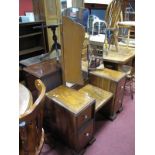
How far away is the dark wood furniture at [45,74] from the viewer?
175cm

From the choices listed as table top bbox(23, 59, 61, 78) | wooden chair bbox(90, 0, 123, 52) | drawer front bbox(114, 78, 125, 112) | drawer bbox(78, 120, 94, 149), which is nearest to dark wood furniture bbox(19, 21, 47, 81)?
table top bbox(23, 59, 61, 78)

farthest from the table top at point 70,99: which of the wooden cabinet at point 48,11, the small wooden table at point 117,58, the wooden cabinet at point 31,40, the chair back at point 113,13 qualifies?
the wooden cabinet at point 48,11

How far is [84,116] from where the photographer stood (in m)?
1.52

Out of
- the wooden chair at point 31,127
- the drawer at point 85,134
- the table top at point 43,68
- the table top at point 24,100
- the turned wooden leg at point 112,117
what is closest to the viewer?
the wooden chair at point 31,127

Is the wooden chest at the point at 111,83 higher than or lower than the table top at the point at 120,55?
lower

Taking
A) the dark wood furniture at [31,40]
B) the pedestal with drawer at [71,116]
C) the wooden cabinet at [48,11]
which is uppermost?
the wooden cabinet at [48,11]

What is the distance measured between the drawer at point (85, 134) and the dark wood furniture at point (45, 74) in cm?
57

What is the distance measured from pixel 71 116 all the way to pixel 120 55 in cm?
127

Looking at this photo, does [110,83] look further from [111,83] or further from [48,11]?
[48,11]

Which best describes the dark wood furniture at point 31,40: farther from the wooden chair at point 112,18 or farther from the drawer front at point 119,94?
the drawer front at point 119,94

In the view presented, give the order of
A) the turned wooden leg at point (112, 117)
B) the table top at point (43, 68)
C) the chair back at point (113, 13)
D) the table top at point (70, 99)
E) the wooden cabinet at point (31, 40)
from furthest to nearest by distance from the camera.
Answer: the wooden cabinet at point (31, 40) → the chair back at point (113, 13) → the turned wooden leg at point (112, 117) → the table top at point (43, 68) → the table top at point (70, 99)

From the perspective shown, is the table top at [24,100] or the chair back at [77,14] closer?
the table top at [24,100]
